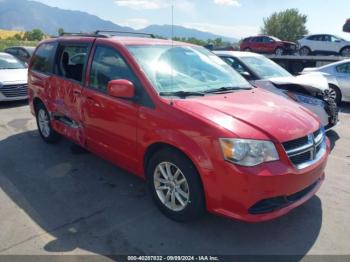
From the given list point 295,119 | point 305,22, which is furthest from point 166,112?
point 305,22

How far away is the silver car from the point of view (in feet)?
30.7

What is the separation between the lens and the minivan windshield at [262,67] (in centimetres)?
723

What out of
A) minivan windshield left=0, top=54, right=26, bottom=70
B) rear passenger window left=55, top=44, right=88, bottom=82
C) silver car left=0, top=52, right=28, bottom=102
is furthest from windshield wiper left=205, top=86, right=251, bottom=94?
minivan windshield left=0, top=54, right=26, bottom=70

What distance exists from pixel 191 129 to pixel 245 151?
52 cm

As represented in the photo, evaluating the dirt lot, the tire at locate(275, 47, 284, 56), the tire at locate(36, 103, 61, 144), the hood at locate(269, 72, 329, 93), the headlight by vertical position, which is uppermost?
the tire at locate(275, 47, 284, 56)

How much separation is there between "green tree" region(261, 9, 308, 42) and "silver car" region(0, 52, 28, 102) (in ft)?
204

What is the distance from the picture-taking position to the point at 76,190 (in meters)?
4.17

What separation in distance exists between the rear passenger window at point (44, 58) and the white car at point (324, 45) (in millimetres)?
15825

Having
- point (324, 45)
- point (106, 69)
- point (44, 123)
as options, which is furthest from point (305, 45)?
point (106, 69)

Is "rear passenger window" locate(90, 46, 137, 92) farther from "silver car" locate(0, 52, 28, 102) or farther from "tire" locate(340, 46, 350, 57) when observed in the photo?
"tire" locate(340, 46, 350, 57)

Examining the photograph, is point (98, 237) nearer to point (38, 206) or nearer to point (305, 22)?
point (38, 206)

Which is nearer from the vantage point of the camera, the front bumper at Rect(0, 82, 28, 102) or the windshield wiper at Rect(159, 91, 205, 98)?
the windshield wiper at Rect(159, 91, 205, 98)

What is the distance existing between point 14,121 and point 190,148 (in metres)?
5.99

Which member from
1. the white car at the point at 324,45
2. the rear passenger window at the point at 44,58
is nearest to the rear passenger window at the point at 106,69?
the rear passenger window at the point at 44,58
